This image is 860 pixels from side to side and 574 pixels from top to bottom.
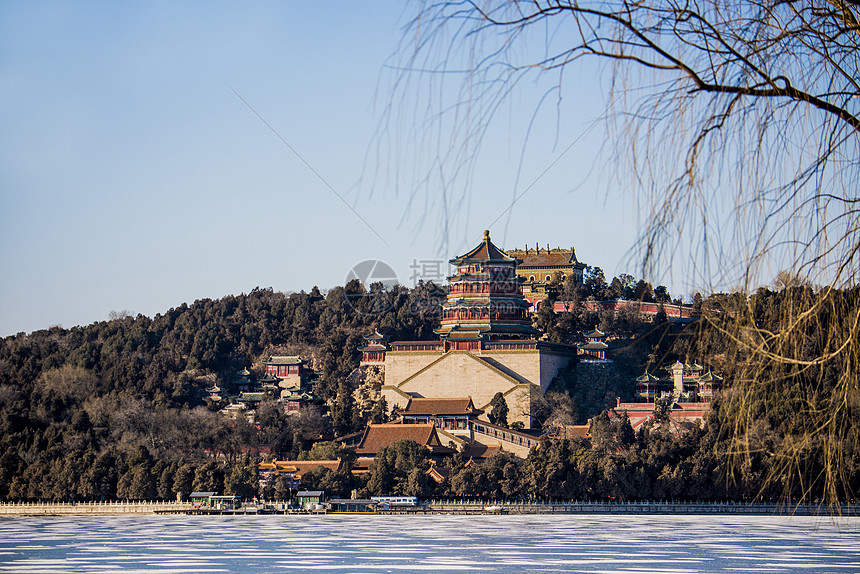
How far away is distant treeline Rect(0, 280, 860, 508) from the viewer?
134 ft

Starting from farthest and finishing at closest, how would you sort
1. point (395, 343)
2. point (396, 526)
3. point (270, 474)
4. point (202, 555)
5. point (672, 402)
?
1. point (395, 343)
2. point (672, 402)
3. point (270, 474)
4. point (396, 526)
5. point (202, 555)

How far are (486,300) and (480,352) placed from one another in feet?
12.2

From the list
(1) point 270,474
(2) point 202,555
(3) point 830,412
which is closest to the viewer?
(3) point 830,412

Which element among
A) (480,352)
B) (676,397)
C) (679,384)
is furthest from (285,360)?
(676,397)

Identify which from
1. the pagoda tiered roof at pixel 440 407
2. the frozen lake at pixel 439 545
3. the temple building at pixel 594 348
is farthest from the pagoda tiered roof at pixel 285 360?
the frozen lake at pixel 439 545

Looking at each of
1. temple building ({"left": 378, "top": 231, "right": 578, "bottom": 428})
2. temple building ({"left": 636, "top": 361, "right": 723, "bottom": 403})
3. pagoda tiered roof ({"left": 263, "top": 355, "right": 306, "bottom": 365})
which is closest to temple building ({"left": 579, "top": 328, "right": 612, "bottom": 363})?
temple building ({"left": 378, "top": 231, "right": 578, "bottom": 428})

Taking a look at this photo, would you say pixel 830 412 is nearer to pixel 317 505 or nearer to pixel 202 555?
pixel 202 555

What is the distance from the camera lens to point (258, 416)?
52438mm

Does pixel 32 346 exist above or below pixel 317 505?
above

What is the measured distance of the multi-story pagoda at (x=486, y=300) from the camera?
5556 cm

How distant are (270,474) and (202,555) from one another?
62.6ft

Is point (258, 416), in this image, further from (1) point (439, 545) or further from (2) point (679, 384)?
(1) point (439, 545)

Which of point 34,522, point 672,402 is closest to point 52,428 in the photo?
point 34,522

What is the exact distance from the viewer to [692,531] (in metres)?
31.2
